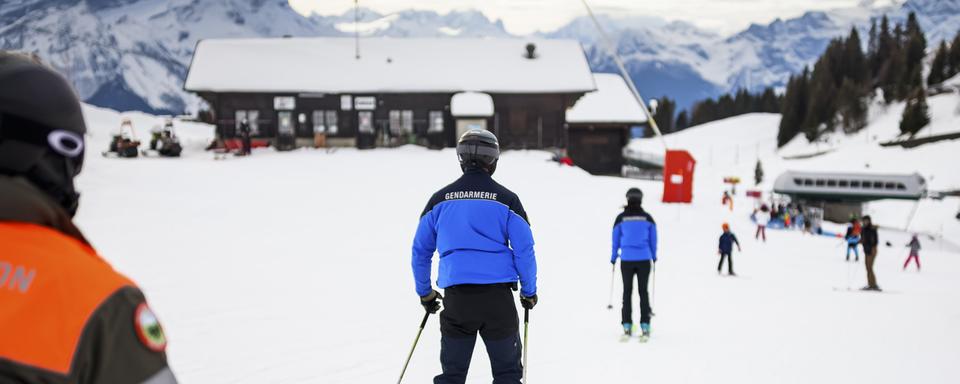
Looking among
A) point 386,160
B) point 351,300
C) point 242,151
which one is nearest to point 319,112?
point 242,151

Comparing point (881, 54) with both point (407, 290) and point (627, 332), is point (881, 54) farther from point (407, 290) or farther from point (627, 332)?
point (627, 332)

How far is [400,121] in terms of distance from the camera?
34188 mm

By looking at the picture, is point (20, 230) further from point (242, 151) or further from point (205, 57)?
point (205, 57)

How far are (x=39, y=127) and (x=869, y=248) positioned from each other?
50.4 ft

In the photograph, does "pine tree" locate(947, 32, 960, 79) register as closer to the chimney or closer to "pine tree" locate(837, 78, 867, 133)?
"pine tree" locate(837, 78, 867, 133)

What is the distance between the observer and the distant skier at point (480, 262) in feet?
14.2

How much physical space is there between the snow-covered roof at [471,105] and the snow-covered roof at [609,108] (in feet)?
27.5

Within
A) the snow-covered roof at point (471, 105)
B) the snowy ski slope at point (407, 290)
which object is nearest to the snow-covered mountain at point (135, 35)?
the snow-covered roof at point (471, 105)

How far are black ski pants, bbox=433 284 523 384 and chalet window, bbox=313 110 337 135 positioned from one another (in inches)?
1219

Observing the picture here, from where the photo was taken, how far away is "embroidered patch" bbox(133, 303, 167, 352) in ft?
4.12

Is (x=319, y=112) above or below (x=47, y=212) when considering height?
above

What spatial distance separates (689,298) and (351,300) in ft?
19.0

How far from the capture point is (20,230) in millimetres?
1208

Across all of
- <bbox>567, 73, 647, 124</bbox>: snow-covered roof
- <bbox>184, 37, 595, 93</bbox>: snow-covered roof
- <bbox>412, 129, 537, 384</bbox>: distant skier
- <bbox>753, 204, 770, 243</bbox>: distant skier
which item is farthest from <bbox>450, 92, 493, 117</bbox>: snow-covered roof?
<bbox>412, 129, 537, 384</bbox>: distant skier
